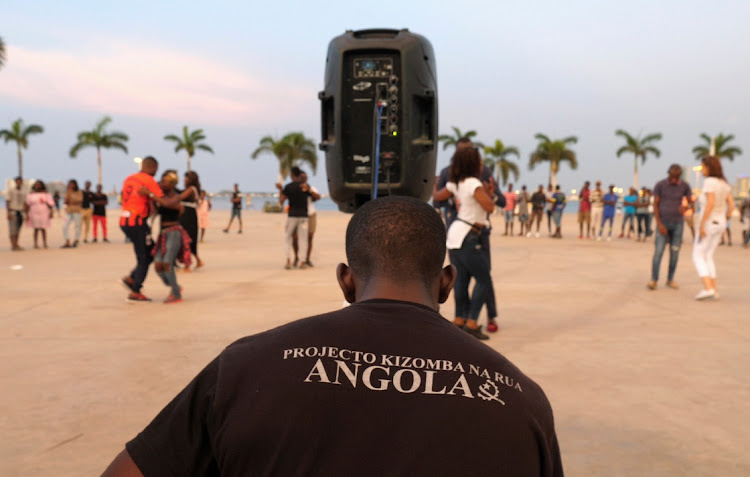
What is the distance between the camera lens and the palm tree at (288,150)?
1973 inches

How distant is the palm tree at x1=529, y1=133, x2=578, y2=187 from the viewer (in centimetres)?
5378

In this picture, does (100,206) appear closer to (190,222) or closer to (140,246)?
(190,222)

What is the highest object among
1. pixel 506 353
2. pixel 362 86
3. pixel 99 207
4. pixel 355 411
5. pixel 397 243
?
pixel 362 86

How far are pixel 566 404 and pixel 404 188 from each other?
180cm

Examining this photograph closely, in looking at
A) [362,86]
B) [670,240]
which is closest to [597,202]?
[670,240]

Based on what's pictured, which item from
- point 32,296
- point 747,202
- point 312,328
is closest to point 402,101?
point 312,328

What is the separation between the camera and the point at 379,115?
4074 millimetres

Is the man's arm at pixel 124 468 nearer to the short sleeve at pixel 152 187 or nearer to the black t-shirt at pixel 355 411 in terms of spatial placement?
the black t-shirt at pixel 355 411

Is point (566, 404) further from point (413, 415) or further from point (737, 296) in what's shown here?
point (737, 296)

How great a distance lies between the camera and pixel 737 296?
9195 mm

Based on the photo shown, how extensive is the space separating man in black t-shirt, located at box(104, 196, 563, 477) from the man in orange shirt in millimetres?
7235

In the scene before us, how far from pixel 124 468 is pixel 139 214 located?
732 cm

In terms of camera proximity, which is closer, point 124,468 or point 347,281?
point 124,468

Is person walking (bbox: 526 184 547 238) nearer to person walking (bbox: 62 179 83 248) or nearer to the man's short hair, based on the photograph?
person walking (bbox: 62 179 83 248)
